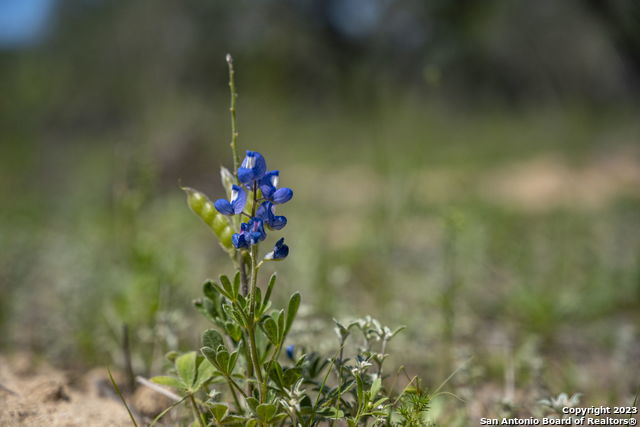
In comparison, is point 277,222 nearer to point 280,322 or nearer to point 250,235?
point 250,235

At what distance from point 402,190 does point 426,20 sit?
323 cm

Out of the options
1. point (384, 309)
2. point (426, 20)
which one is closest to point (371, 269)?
point (384, 309)

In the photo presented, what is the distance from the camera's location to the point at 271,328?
120cm

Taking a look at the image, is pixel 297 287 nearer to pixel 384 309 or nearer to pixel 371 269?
pixel 384 309

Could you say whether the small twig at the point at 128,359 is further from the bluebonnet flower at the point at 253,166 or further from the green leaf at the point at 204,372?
the bluebonnet flower at the point at 253,166

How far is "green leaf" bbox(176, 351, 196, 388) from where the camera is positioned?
4.29ft

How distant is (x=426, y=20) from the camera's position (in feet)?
18.5

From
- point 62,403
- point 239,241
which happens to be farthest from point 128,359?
point 239,241

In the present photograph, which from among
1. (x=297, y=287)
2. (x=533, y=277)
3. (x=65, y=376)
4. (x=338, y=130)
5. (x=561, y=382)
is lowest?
(x=65, y=376)

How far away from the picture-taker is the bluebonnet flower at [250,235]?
112cm

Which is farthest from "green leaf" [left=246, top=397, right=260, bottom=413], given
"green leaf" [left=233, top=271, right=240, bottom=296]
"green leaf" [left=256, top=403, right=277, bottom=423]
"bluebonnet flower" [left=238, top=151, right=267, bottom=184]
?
"bluebonnet flower" [left=238, top=151, right=267, bottom=184]

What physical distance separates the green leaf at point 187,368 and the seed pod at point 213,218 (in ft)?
1.00

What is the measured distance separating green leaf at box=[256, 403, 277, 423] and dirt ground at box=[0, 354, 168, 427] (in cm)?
44

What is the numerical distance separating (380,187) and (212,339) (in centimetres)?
372
